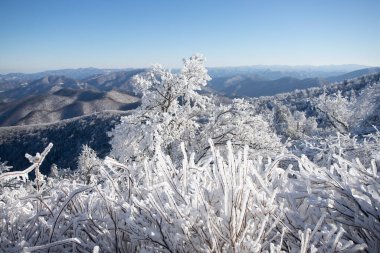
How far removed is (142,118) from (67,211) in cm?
1278

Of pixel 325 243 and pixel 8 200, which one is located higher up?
pixel 325 243

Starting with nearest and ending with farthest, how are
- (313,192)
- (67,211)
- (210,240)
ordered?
(210,240)
(313,192)
(67,211)

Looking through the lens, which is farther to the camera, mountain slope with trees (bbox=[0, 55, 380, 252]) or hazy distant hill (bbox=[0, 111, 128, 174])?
hazy distant hill (bbox=[0, 111, 128, 174])

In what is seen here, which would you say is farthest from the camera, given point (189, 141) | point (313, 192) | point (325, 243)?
point (189, 141)

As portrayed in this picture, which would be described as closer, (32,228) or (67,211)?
(32,228)

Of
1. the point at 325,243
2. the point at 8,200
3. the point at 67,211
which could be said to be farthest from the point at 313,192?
the point at 8,200

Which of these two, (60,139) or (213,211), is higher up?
(213,211)

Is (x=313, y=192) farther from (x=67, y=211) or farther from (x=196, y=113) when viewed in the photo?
(x=196, y=113)

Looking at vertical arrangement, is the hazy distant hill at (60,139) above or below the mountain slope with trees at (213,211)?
below

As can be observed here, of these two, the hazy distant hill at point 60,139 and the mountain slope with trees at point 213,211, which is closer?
the mountain slope with trees at point 213,211

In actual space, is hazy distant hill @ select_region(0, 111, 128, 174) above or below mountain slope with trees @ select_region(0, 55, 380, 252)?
below

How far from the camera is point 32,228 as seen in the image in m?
2.15

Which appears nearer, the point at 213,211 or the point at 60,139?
the point at 213,211

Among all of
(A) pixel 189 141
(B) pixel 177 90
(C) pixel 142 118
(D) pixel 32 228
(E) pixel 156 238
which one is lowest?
(A) pixel 189 141
